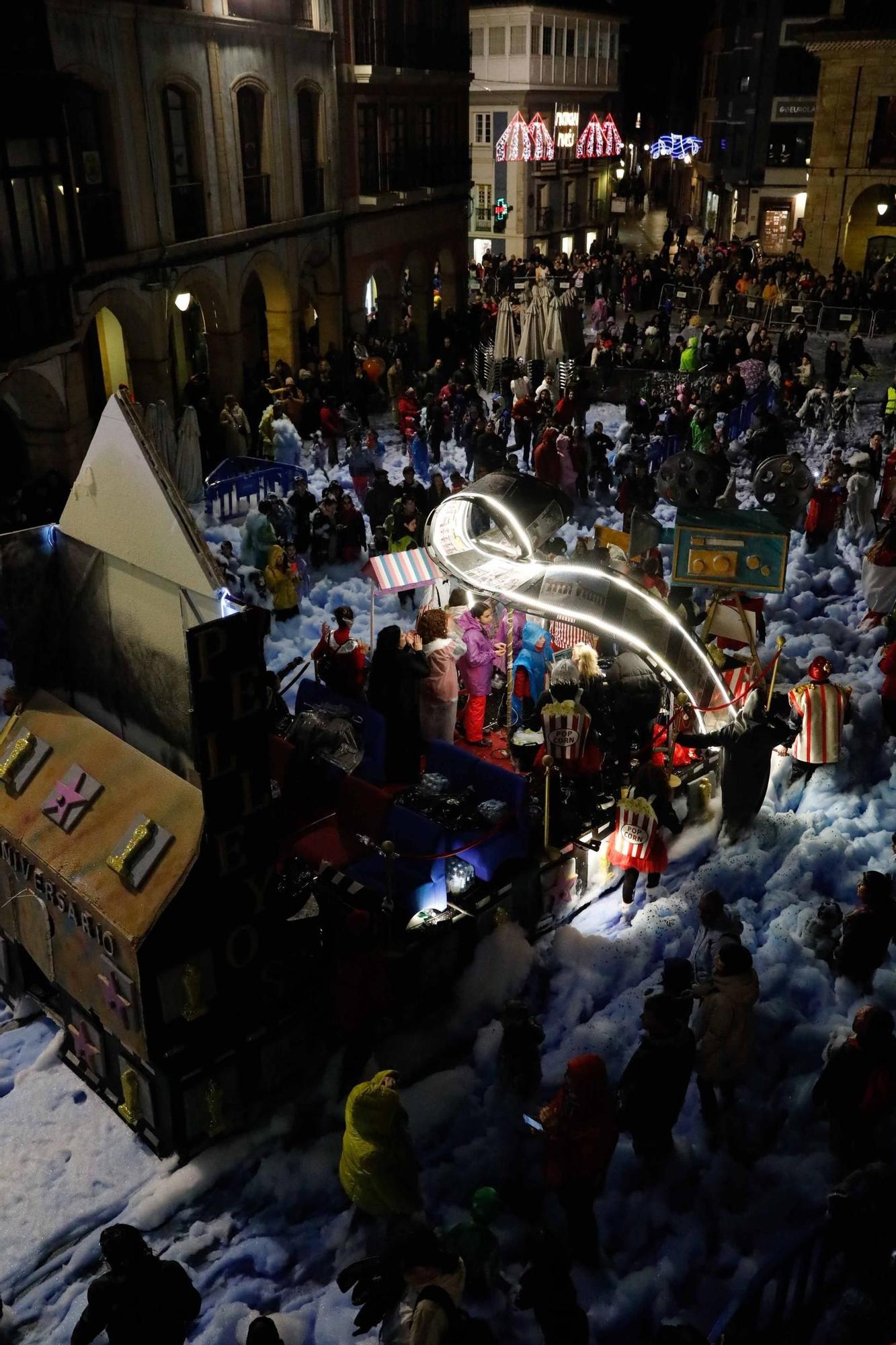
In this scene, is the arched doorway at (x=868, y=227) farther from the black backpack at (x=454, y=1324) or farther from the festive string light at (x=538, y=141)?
the black backpack at (x=454, y=1324)

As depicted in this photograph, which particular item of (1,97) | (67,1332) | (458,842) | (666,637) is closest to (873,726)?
(666,637)

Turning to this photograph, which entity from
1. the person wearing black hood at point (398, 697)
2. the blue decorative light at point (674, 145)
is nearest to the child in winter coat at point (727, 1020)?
the person wearing black hood at point (398, 697)

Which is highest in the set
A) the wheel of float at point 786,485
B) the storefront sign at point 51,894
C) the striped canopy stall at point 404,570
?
the wheel of float at point 786,485

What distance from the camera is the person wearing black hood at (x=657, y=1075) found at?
5.93 m

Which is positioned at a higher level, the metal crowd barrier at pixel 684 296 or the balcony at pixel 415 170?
the balcony at pixel 415 170

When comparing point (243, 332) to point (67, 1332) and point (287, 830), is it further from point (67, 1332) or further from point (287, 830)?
point (67, 1332)

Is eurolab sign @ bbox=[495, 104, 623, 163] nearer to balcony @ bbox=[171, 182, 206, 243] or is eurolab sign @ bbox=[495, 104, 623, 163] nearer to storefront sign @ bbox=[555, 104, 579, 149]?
storefront sign @ bbox=[555, 104, 579, 149]

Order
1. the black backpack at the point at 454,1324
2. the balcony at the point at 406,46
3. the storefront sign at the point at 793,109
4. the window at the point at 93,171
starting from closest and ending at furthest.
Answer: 1. the black backpack at the point at 454,1324
2. the window at the point at 93,171
3. the balcony at the point at 406,46
4. the storefront sign at the point at 793,109

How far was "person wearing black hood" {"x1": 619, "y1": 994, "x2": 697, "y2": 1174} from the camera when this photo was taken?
19.5 ft

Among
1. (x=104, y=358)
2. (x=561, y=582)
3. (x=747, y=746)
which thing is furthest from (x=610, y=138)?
(x=747, y=746)

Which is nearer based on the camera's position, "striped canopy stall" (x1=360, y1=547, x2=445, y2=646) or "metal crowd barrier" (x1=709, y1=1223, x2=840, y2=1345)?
"metal crowd barrier" (x1=709, y1=1223, x2=840, y2=1345)

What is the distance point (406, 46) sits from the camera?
26406 millimetres

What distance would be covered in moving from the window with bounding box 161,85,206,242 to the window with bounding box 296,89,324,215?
13.4 feet

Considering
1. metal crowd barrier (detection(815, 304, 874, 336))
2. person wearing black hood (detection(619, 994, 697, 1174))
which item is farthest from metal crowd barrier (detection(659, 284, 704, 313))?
person wearing black hood (detection(619, 994, 697, 1174))
